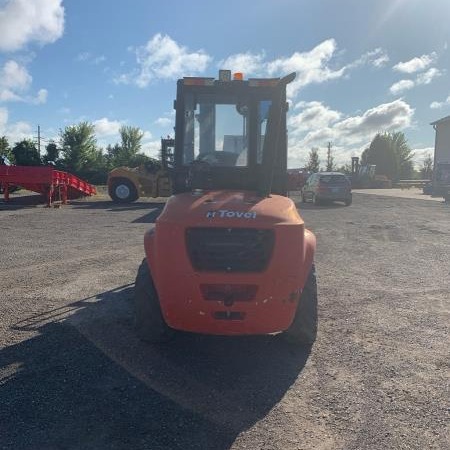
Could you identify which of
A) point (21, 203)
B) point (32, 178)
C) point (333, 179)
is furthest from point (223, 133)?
point (21, 203)

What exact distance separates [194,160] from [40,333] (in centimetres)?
254

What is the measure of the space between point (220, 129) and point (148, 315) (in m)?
2.36

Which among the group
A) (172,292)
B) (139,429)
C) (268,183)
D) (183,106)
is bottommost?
(139,429)

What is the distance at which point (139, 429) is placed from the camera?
10.3ft

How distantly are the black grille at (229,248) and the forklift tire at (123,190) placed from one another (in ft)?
59.6

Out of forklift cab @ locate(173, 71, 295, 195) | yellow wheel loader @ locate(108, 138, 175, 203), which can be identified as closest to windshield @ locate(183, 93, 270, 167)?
forklift cab @ locate(173, 71, 295, 195)

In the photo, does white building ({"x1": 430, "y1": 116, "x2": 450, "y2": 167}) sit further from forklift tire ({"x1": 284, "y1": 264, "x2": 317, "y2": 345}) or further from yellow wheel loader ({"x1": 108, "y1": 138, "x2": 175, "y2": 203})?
forklift tire ({"x1": 284, "y1": 264, "x2": 317, "y2": 345})

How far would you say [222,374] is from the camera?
158 inches

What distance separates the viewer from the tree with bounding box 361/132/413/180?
229 ft

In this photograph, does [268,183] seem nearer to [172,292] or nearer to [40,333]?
[172,292]

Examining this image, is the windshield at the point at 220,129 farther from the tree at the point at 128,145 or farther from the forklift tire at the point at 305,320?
the tree at the point at 128,145

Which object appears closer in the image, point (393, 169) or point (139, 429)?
point (139, 429)

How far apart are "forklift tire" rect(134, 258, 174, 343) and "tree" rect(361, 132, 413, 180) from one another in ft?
226

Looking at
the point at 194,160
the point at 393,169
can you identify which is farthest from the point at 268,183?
the point at 393,169
